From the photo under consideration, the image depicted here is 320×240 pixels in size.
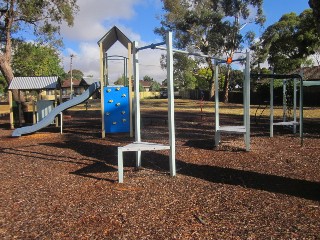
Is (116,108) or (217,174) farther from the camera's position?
(116,108)

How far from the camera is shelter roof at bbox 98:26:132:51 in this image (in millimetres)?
11773

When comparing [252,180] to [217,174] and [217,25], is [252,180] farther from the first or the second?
[217,25]

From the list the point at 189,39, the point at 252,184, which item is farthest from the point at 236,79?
the point at 252,184

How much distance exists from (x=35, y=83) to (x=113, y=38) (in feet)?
16.1

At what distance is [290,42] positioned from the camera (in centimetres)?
4822

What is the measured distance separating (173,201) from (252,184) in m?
1.41

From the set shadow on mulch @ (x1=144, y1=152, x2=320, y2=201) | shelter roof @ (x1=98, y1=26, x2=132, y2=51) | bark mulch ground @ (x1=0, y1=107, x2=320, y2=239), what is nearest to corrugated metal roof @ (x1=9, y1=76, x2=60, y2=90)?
shelter roof @ (x1=98, y1=26, x2=132, y2=51)

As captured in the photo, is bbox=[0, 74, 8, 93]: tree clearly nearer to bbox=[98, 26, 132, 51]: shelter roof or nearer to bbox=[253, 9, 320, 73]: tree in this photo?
bbox=[253, 9, 320, 73]: tree

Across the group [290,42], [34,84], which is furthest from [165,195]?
[290,42]

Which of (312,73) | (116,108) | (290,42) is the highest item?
(290,42)

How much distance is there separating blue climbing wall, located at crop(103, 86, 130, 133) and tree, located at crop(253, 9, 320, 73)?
3411 cm

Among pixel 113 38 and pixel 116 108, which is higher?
pixel 113 38

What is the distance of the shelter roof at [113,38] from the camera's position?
1177cm

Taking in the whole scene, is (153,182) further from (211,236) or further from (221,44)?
(221,44)
